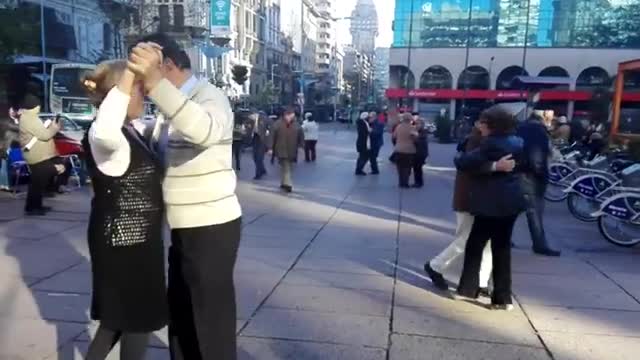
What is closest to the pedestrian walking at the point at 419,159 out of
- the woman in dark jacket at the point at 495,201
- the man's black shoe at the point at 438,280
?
the man's black shoe at the point at 438,280

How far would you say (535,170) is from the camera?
7152 mm

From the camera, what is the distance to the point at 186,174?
2672mm

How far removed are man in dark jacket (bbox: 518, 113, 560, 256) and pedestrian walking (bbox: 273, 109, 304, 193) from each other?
18.2 ft

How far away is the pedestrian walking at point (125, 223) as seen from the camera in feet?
8.71

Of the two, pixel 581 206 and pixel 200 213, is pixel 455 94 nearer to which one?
pixel 581 206

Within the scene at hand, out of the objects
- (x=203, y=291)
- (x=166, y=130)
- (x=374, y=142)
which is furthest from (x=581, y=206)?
(x=166, y=130)

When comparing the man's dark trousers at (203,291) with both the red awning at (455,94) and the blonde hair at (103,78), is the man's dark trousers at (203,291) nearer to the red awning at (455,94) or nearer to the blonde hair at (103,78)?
the blonde hair at (103,78)

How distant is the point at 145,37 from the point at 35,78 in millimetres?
33294

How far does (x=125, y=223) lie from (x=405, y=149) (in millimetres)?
10563

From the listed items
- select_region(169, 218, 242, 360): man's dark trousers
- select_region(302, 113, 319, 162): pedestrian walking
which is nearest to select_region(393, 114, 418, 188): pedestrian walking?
select_region(302, 113, 319, 162): pedestrian walking

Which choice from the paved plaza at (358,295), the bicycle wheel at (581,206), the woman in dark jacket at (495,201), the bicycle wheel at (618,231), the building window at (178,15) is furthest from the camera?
the building window at (178,15)

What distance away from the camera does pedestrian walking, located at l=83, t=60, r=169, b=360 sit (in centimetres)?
266

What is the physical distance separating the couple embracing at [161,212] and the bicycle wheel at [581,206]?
26.8ft

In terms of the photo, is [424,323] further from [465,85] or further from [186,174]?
[465,85]
